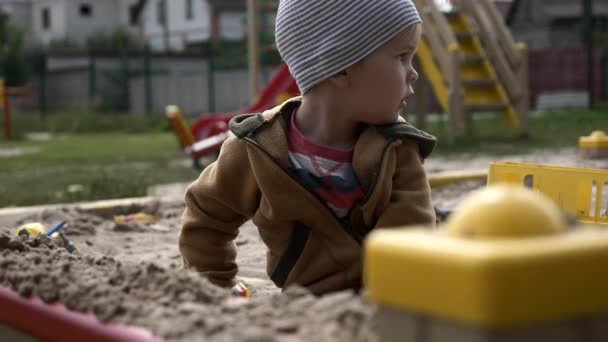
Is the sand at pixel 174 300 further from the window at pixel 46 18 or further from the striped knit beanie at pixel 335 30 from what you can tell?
the window at pixel 46 18

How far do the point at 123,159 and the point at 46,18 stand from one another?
115ft

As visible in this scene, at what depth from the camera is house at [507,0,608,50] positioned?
2675 cm

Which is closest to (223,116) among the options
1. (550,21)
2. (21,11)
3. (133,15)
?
(550,21)

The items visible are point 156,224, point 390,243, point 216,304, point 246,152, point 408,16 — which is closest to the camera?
point 390,243

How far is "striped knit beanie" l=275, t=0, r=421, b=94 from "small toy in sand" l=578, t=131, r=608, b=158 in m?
4.27

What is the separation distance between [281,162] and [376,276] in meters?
1.09

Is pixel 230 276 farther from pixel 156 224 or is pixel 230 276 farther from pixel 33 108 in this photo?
pixel 33 108

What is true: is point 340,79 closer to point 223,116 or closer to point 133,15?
point 223,116

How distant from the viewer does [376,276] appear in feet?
3.69

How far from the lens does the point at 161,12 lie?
3878 cm

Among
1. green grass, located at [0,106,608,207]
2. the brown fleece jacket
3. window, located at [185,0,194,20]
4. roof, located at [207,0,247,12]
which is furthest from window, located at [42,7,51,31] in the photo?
the brown fleece jacket

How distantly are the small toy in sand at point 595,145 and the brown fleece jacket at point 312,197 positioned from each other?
13.7ft

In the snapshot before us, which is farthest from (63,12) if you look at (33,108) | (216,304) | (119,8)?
(216,304)

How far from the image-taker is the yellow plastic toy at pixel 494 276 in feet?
3.26
